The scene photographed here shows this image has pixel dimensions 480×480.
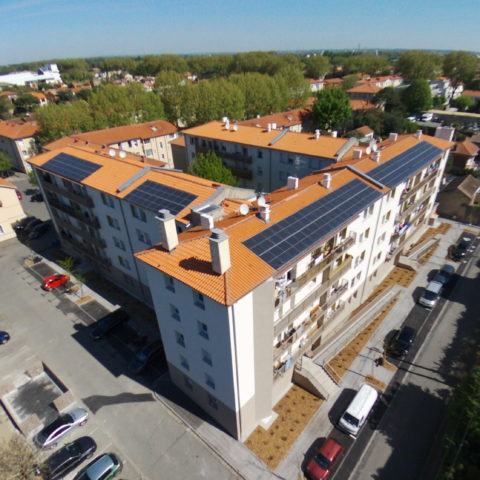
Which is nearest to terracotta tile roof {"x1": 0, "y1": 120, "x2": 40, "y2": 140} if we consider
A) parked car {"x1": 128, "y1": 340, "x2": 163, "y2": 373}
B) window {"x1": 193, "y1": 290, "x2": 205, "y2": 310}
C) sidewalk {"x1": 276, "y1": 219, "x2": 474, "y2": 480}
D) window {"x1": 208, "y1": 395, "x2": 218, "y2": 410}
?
parked car {"x1": 128, "y1": 340, "x2": 163, "y2": 373}

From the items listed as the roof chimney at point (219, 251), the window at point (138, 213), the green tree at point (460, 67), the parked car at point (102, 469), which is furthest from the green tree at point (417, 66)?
the parked car at point (102, 469)

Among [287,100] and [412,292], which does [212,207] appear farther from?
[287,100]

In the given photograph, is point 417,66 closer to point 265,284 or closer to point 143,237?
point 143,237

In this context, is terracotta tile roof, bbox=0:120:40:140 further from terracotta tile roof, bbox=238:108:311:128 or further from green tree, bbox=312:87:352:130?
green tree, bbox=312:87:352:130

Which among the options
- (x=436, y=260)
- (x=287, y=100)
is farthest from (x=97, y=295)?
(x=287, y=100)

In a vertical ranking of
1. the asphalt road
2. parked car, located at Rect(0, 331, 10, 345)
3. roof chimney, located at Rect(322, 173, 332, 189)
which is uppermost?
roof chimney, located at Rect(322, 173, 332, 189)
